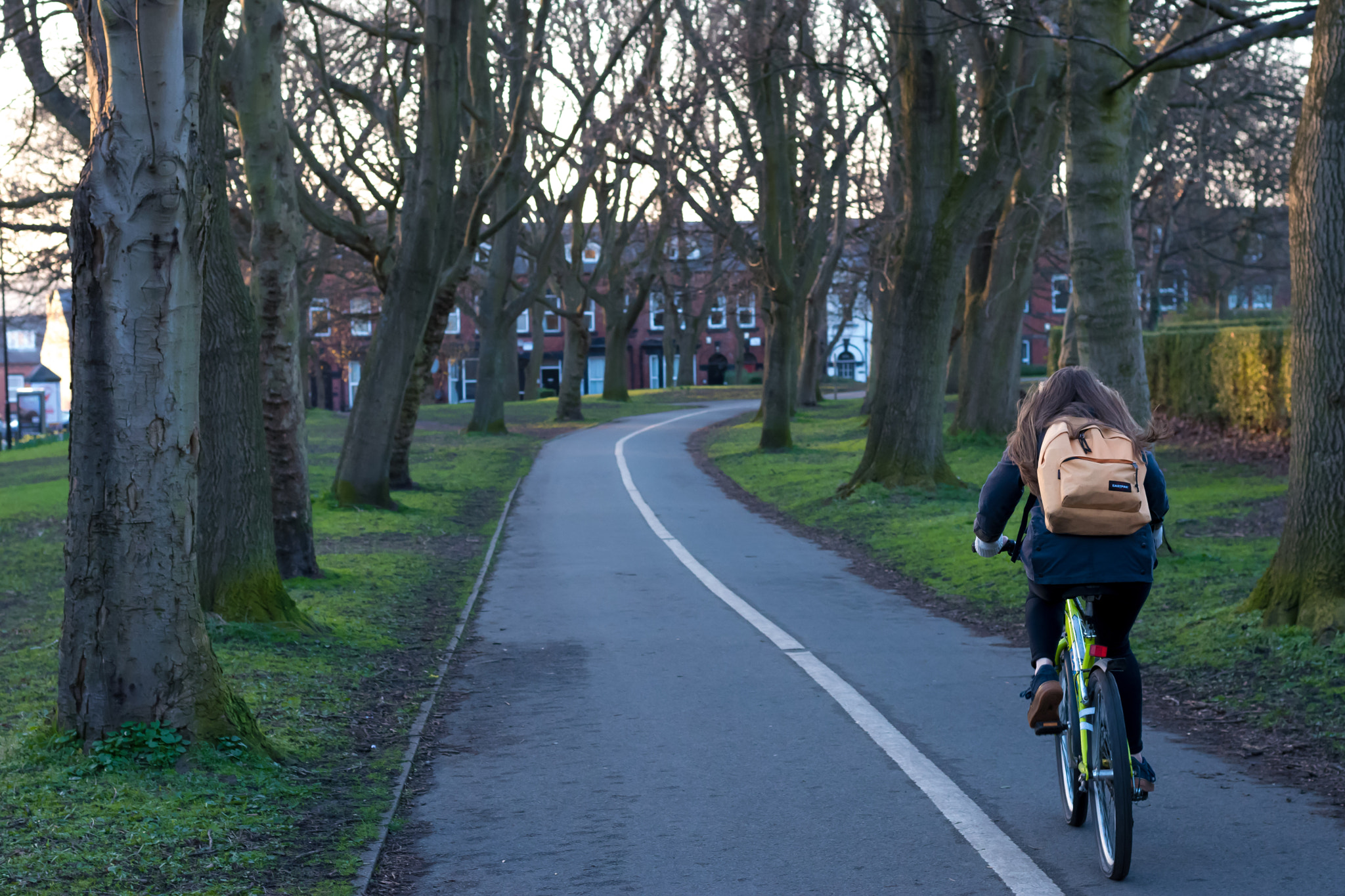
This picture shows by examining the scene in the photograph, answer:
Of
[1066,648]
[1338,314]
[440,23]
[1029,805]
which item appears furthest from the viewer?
[440,23]

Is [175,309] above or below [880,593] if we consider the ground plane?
above

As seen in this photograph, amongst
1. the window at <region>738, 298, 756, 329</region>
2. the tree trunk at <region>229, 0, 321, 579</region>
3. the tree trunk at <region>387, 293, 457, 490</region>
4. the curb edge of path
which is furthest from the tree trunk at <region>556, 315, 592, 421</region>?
the tree trunk at <region>229, 0, 321, 579</region>

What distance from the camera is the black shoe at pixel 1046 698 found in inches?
206

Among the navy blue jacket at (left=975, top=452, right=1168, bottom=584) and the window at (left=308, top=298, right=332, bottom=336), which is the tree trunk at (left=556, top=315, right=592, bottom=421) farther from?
the navy blue jacket at (left=975, top=452, right=1168, bottom=584)

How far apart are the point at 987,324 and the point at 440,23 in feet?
47.2

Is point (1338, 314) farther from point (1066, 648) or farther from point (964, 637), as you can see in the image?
point (1066, 648)

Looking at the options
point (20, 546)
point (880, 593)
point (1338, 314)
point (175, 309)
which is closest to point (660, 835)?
point (175, 309)

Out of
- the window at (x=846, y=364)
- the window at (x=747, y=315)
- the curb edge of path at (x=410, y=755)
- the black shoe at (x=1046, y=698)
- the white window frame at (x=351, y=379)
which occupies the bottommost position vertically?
the curb edge of path at (x=410, y=755)

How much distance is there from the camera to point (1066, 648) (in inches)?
206

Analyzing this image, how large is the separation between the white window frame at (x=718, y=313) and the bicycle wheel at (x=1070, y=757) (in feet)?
192

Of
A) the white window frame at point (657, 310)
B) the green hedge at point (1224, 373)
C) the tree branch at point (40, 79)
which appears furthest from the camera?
the white window frame at point (657, 310)

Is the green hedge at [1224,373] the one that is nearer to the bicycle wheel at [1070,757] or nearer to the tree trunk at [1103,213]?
the tree trunk at [1103,213]

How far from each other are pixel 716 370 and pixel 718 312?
43.1 ft

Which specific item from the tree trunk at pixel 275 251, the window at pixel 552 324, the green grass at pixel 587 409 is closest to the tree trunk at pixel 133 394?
the tree trunk at pixel 275 251
